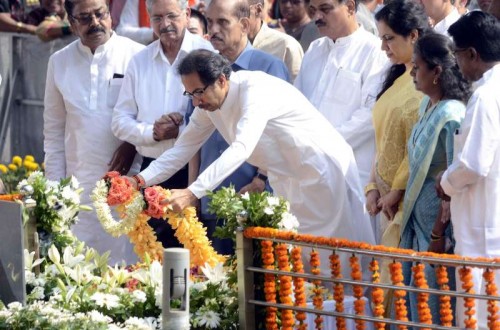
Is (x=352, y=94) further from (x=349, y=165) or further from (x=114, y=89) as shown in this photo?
(x=114, y=89)

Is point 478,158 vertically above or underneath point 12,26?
underneath

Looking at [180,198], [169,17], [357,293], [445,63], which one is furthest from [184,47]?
[357,293]

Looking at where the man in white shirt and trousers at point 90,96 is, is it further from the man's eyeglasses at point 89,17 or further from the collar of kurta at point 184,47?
the collar of kurta at point 184,47

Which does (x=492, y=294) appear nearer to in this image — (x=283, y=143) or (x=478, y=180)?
(x=478, y=180)

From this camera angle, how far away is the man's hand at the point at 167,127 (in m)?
8.70

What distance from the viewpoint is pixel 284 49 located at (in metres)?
9.40

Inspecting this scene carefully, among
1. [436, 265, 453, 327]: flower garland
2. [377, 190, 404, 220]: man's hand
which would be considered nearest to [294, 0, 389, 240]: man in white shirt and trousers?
[377, 190, 404, 220]: man's hand

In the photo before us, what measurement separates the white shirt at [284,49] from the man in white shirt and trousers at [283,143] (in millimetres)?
1604

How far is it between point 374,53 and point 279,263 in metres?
2.56

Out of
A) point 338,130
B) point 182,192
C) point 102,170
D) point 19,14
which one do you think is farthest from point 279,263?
point 19,14

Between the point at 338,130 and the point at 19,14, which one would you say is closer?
the point at 338,130

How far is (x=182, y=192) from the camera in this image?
23.5 feet

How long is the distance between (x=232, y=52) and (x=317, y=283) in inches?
109

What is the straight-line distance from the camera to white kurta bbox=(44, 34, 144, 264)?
→ 9375mm
